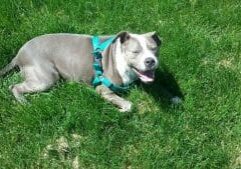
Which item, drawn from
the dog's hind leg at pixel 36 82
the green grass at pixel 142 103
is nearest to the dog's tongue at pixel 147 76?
the green grass at pixel 142 103

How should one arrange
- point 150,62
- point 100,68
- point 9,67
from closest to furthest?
point 150,62 < point 100,68 < point 9,67

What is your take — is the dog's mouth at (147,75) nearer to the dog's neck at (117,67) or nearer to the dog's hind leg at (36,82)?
the dog's neck at (117,67)

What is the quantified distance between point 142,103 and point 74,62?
0.74 metres

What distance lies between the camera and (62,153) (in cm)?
532

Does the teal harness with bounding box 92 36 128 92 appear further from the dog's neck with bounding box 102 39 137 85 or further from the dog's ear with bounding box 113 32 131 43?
the dog's ear with bounding box 113 32 131 43

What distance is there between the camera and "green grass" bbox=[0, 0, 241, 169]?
5.27m

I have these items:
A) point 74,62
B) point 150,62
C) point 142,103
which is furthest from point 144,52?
point 74,62

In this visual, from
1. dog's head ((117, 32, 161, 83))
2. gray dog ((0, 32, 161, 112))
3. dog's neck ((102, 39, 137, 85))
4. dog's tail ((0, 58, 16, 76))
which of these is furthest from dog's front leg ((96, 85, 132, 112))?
dog's tail ((0, 58, 16, 76))

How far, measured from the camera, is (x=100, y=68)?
5.84 metres

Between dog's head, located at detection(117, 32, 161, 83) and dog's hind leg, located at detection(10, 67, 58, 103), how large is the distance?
723 millimetres

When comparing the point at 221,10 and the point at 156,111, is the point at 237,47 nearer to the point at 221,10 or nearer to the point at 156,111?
the point at 221,10

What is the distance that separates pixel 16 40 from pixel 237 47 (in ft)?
7.14

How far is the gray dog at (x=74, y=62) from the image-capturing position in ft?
18.6

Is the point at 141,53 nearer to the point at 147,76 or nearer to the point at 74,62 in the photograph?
the point at 147,76
